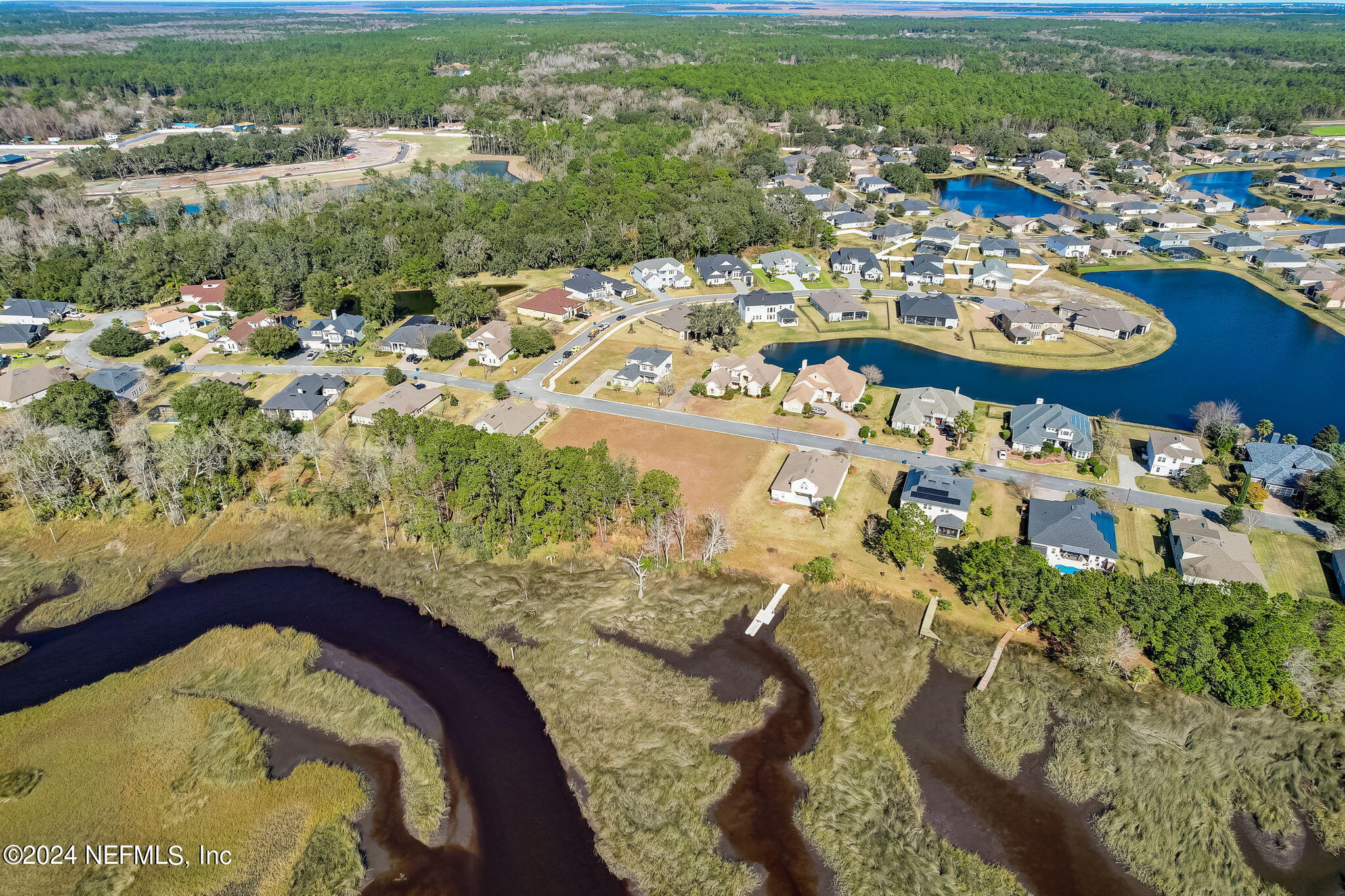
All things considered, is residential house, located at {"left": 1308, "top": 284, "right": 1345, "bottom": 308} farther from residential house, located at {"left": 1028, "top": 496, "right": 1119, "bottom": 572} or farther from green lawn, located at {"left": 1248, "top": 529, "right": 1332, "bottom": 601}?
residential house, located at {"left": 1028, "top": 496, "right": 1119, "bottom": 572}

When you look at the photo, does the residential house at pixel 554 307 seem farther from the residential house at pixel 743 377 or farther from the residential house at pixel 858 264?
the residential house at pixel 858 264

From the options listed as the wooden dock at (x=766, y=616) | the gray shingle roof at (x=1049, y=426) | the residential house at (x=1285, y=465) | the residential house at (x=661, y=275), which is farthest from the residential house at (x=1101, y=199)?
the wooden dock at (x=766, y=616)

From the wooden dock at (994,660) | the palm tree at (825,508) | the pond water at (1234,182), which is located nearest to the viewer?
the wooden dock at (994,660)

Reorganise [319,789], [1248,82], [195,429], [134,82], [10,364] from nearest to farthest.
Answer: [319,789], [195,429], [10,364], [1248,82], [134,82]

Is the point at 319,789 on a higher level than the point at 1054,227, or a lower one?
lower

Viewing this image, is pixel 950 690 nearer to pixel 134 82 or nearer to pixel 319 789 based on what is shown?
pixel 319 789

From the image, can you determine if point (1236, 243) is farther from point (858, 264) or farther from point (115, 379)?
point (115, 379)

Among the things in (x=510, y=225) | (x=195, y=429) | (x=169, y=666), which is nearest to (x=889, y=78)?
(x=510, y=225)
